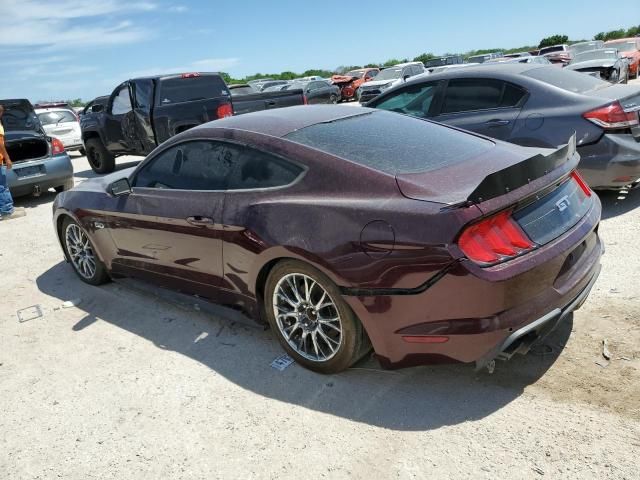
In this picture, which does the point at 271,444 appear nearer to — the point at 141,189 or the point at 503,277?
the point at 503,277

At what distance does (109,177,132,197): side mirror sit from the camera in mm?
4270

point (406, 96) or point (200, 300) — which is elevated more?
point (406, 96)

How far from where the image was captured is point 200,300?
3930 millimetres

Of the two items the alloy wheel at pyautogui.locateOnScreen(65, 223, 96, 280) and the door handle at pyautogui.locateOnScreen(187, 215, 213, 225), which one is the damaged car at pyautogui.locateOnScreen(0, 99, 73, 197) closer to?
the alloy wheel at pyautogui.locateOnScreen(65, 223, 96, 280)

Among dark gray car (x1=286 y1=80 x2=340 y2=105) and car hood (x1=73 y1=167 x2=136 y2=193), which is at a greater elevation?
car hood (x1=73 y1=167 x2=136 y2=193)

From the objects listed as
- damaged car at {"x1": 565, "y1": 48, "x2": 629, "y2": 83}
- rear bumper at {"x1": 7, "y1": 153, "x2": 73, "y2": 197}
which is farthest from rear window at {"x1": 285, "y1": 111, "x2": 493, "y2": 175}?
damaged car at {"x1": 565, "y1": 48, "x2": 629, "y2": 83}

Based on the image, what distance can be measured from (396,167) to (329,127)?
0.76 meters

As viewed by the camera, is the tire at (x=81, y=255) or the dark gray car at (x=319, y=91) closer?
the tire at (x=81, y=255)

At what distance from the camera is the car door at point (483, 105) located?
577 cm

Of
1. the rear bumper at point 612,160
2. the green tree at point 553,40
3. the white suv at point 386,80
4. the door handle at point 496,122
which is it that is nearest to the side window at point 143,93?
the door handle at point 496,122

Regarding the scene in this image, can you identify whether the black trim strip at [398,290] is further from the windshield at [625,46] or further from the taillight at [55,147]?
the windshield at [625,46]

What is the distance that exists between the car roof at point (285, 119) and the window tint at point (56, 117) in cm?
1405

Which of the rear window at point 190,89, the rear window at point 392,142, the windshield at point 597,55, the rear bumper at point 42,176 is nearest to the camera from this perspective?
the rear window at point 392,142

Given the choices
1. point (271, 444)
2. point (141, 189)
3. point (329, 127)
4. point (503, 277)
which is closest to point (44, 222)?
point (141, 189)
